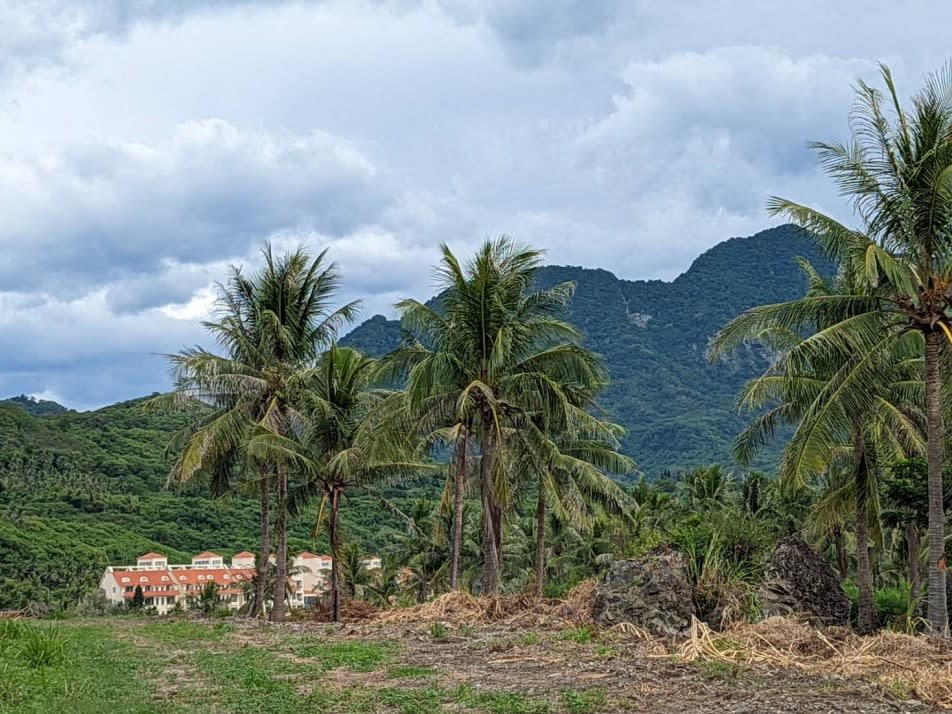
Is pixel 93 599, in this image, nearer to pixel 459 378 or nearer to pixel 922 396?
pixel 459 378

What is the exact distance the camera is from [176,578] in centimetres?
5622

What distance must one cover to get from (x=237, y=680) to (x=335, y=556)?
37.1 feet

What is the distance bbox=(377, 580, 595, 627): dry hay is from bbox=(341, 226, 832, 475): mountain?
8181cm

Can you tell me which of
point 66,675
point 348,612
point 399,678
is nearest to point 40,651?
point 66,675

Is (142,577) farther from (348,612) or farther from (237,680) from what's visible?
(237,680)

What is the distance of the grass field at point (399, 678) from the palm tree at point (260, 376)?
8421 mm

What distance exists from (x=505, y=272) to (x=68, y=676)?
499 inches

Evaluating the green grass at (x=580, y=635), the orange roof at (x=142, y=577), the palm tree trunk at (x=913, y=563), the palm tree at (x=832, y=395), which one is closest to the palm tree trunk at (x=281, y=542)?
the green grass at (x=580, y=635)

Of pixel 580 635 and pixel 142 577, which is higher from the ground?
pixel 580 635

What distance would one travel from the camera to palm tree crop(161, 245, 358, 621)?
22094 mm

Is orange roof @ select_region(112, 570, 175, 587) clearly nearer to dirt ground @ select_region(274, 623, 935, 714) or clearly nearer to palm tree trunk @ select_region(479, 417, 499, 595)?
palm tree trunk @ select_region(479, 417, 499, 595)

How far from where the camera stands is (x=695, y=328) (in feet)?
543

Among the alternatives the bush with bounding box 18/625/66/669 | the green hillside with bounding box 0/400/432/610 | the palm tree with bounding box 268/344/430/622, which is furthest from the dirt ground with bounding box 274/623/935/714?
the green hillside with bounding box 0/400/432/610

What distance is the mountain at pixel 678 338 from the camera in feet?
389
